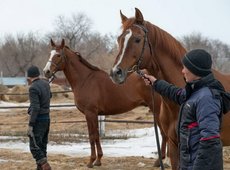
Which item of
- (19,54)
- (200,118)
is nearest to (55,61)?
(200,118)

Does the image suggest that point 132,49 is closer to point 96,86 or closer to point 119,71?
point 119,71

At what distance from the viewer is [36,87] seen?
644cm

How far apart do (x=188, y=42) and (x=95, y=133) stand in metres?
63.0

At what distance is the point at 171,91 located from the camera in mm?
3346

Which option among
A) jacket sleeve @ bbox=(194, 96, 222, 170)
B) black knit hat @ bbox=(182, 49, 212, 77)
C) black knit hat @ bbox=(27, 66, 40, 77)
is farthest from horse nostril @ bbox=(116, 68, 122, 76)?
black knit hat @ bbox=(27, 66, 40, 77)

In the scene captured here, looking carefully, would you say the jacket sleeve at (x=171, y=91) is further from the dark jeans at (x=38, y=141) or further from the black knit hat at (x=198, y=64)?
the dark jeans at (x=38, y=141)

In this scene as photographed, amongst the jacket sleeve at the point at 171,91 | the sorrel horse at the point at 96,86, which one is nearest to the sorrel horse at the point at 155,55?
A: the jacket sleeve at the point at 171,91

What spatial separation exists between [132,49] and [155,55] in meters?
0.31

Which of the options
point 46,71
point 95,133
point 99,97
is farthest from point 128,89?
point 46,71

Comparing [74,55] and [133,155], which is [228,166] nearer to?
[133,155]

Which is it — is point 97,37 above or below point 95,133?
below

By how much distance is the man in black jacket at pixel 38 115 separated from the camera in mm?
6379

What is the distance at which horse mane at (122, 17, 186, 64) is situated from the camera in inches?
161

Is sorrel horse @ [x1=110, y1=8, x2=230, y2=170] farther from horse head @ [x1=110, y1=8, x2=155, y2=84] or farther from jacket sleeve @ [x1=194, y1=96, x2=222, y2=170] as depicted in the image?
jacket sleeve @ [x1=194, y1=96, x2=222, y2=170]
